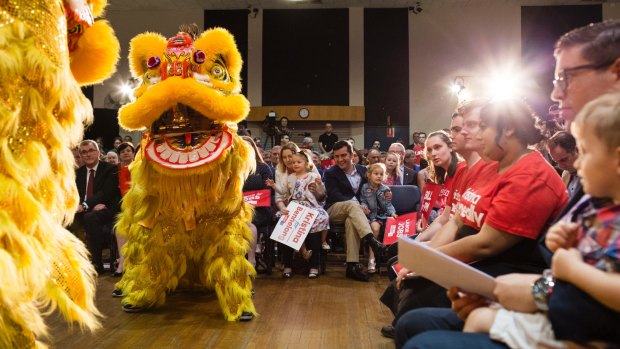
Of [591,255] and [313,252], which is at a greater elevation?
[591,255]

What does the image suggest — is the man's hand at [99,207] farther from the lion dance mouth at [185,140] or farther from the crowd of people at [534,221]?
the crowd of people at [534,221]

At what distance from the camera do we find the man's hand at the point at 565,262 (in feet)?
3.66

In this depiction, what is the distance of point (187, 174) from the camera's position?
10.2 feet

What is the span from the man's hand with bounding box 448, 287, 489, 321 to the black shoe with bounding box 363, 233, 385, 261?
11.0 feet

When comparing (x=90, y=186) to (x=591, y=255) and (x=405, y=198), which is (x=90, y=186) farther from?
(x=591, y=255)

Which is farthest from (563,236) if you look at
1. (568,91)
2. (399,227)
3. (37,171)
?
(399,227)

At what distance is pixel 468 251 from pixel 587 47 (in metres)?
0.80

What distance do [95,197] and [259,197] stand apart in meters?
→ 1.64

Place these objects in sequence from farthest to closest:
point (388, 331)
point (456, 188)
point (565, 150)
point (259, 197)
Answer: point (259, 197)
point (565, 150)
point (388, 331)
point (456, 188)

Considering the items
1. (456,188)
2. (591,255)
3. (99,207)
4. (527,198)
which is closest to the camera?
(591,255)

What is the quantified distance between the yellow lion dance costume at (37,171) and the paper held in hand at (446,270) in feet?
3.35

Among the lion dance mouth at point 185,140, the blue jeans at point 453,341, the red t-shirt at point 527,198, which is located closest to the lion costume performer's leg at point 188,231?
the lion dance mouth at point 185,140

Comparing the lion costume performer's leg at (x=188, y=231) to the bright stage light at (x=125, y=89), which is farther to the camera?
the bright stage light at (x=125, y=89)

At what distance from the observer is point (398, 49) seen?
41.7 ft
